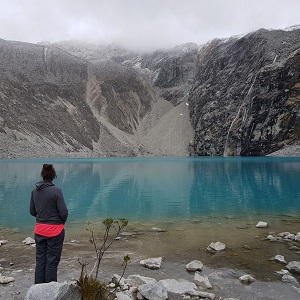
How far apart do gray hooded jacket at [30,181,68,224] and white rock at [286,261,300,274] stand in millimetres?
7457

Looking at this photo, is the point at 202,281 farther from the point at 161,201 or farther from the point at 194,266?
the point at 161,201

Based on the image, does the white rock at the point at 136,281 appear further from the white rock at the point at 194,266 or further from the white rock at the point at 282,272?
the white rock at the point at 282,272

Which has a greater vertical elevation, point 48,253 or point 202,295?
point 48,253

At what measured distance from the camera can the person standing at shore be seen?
734 centimetres

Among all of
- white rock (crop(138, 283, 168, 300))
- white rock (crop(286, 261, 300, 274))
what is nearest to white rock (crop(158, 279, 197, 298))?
white rock (crop(138, 283, 168, 300))

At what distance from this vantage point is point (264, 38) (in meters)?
134

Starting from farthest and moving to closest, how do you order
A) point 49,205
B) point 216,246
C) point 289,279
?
point 216,246
point 289,279
point 49,205

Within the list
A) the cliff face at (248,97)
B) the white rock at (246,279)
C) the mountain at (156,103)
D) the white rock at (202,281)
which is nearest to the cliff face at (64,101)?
the mountain at (156,103)

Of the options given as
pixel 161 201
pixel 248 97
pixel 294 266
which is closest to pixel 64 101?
pixel 248 97

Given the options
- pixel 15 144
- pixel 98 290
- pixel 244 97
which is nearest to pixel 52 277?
pixel 98 290

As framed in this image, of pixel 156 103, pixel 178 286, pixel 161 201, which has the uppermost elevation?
pixel 156 103

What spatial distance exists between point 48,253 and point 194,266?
533 centimetres

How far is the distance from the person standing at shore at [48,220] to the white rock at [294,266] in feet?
23.9

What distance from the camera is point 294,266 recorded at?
10914 mm
